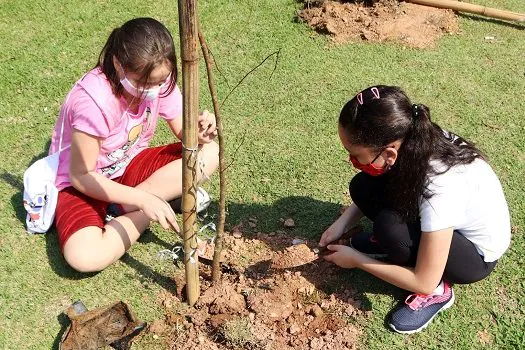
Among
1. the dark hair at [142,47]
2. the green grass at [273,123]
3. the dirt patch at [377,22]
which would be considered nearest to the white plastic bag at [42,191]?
the green grass at [273,123]

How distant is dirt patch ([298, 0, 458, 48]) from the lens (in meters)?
4.19

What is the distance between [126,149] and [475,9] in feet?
10.5

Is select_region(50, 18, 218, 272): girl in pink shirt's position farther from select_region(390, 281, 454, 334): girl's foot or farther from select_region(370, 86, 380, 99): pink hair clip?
select_region(390, 281, 454, 334): girl's foot

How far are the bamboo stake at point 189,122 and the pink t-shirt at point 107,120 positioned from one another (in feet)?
2.09

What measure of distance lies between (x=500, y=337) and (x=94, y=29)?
3.34 m

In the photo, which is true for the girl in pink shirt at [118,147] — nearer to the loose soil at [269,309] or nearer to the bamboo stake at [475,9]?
the loose soil at [269,309]

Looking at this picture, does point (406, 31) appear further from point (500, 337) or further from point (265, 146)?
point (500, 337)

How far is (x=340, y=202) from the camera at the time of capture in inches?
116

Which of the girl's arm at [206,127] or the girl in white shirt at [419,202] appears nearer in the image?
the girl in white shirt at [419,202]

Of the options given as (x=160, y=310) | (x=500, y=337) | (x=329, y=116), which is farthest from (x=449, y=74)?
(x=160, y=310)

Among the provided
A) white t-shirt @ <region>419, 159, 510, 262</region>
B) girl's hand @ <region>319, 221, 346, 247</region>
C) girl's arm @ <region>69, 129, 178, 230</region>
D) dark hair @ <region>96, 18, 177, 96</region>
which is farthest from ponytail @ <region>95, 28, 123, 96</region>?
A: white t-shirt @ <region>419, 159, 510, 262</region>

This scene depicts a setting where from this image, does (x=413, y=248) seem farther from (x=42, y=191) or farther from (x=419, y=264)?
(x=42, y=191)

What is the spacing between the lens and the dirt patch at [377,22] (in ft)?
13.7

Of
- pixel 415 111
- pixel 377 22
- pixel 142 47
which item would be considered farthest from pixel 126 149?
pixel 377 22
